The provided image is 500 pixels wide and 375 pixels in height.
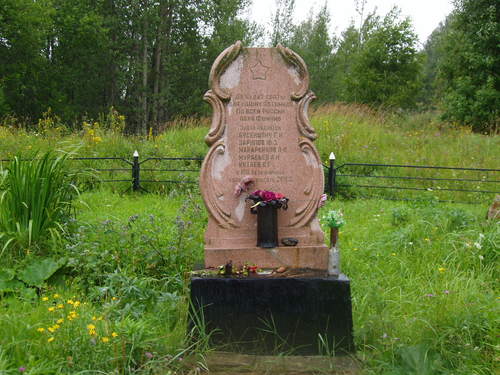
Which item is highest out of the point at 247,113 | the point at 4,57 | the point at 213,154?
the point at 4,57

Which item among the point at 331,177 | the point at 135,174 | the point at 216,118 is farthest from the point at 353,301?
the point at 135,174

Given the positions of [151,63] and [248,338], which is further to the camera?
[151,63]

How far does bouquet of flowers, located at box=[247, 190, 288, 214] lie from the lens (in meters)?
4.37

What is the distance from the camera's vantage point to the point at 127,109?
93.1 ft

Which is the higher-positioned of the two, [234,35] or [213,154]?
[234,35]

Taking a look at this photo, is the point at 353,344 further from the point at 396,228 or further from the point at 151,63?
the point at 151,63

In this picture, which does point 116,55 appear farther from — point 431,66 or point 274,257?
point 431,66

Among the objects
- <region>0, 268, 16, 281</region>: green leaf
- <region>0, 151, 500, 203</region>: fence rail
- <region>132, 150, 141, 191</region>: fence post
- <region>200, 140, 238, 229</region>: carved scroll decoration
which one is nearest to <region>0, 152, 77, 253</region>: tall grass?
<region>0, 268, 16, 281</region>: green leaf

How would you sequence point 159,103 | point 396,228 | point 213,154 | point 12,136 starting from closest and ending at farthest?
point 213,154, point 396,228, point 12,136, point 159,103

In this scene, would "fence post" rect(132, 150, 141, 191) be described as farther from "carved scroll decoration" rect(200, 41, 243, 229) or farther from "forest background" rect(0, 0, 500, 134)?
"forest background" rect(0, 0, 500, 134)

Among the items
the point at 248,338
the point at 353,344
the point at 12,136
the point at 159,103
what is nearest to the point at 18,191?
the point at 248,338

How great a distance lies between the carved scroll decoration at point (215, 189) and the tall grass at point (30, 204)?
6.03ft

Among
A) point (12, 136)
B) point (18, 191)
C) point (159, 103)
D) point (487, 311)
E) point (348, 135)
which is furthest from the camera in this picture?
point (159, 103)

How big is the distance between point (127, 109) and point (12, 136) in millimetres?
17109
